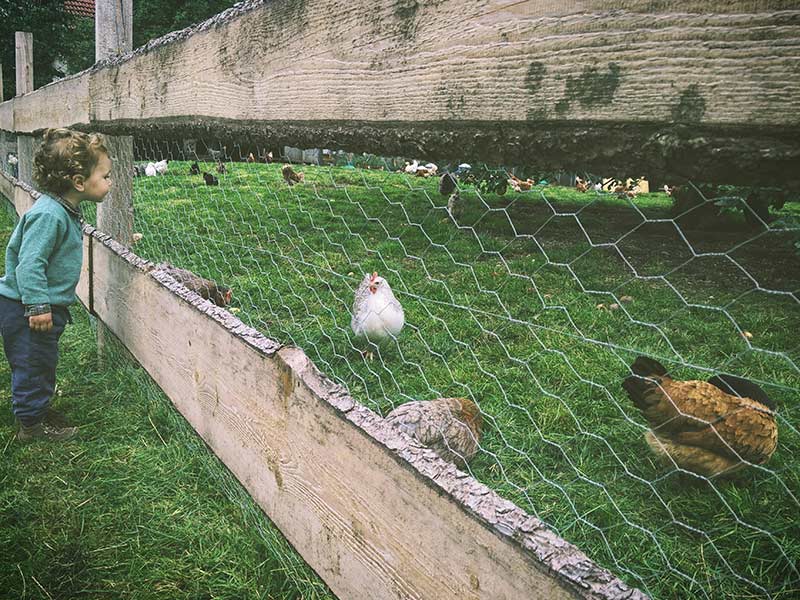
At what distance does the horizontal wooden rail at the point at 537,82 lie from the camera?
480 millimetres

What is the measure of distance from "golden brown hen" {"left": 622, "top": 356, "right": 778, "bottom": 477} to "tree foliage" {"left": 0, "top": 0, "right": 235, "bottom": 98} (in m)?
15.2

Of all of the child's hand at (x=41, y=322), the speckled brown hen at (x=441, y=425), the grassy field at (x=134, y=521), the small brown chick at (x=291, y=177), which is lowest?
the grassy field at (x=134, y=521)

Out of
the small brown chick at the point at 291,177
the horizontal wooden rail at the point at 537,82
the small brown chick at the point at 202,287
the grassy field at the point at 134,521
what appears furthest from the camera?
the small brown chick at the point at 291,177

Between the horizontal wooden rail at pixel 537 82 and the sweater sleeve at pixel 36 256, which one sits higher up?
the horizontal wooden rail at pixel 537 82

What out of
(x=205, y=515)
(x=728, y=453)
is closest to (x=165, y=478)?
(x=205, y=515)

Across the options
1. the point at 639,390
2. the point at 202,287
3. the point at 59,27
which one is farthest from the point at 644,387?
the point at 59,27

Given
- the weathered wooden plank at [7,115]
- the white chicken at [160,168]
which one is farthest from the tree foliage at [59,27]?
the weathered wooden plank at [7,115]

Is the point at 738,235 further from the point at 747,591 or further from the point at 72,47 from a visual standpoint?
the point at 72,47

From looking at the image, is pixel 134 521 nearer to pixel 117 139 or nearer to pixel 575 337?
pixel 575 337

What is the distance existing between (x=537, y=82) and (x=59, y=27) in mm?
19953

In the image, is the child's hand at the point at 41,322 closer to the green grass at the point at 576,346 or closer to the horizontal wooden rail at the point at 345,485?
the horizontal wooden rail at the point at 345,485

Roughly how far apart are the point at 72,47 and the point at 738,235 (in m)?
18.6

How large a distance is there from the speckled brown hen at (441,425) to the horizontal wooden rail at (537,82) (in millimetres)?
1047

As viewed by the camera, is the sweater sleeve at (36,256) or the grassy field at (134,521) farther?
the sweater sleeve at (36,256)
